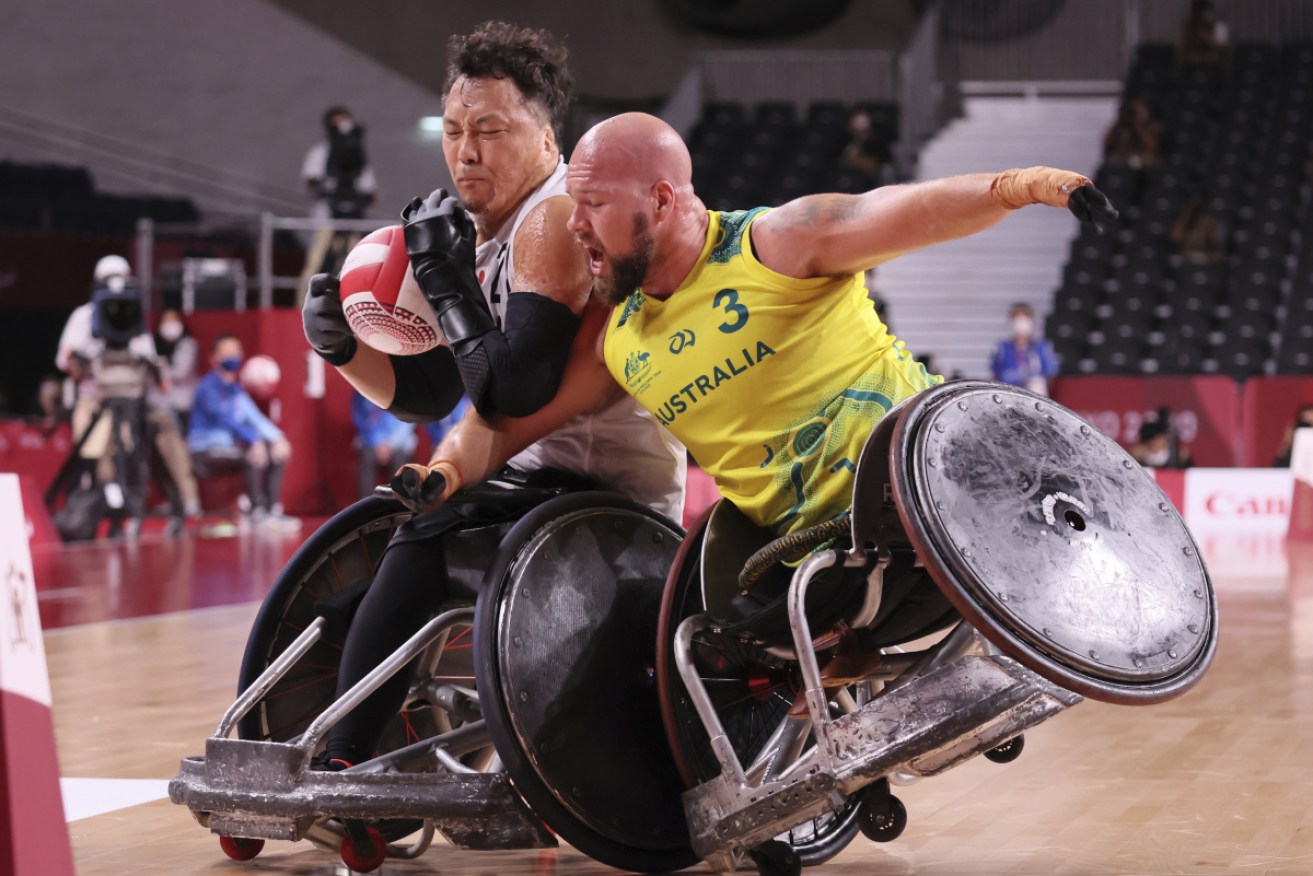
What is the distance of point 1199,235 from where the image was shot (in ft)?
60.0

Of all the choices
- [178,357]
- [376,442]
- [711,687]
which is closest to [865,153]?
[376,442]

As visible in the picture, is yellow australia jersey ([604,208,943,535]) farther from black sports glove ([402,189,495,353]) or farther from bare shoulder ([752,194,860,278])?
black sports glove ([402,189,495,353])

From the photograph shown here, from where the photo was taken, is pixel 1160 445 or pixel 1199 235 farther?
pixel 1199 235

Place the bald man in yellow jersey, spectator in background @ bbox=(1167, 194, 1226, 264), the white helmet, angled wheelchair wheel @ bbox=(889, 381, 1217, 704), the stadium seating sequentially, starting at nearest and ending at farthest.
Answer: angled wheelchair wheel @ bbox=(889, 381, 1217, 704)
the bald man in yellow jersey
the white helmet
the stadium seating
spectator in background @ bbox=(1167, 194, 1226, 264)

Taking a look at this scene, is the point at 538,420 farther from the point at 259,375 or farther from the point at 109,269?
the point at 259,375

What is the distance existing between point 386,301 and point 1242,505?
11579 millimetres

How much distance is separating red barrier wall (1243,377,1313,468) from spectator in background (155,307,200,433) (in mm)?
9474

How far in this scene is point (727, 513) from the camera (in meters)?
3.64

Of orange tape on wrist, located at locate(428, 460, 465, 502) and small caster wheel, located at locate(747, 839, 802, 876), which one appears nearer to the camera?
small caster wheel, located at locate(747, 839, 802, 876)

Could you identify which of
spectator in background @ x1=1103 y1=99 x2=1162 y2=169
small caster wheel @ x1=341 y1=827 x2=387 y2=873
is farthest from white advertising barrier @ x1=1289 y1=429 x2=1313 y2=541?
small caster wheel @ x1=341 y1=827 x2=387 y2=873

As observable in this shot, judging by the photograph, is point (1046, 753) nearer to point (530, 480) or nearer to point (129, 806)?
point (530, 480)

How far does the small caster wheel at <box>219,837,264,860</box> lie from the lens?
3924 mm

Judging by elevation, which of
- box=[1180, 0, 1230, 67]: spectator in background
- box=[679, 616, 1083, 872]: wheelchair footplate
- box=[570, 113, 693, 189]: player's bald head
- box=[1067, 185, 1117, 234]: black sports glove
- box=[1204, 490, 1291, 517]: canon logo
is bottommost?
box=[1204, 490, 1291, 517]: canon logo

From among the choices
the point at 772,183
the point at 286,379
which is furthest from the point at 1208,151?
the point at 286,379
